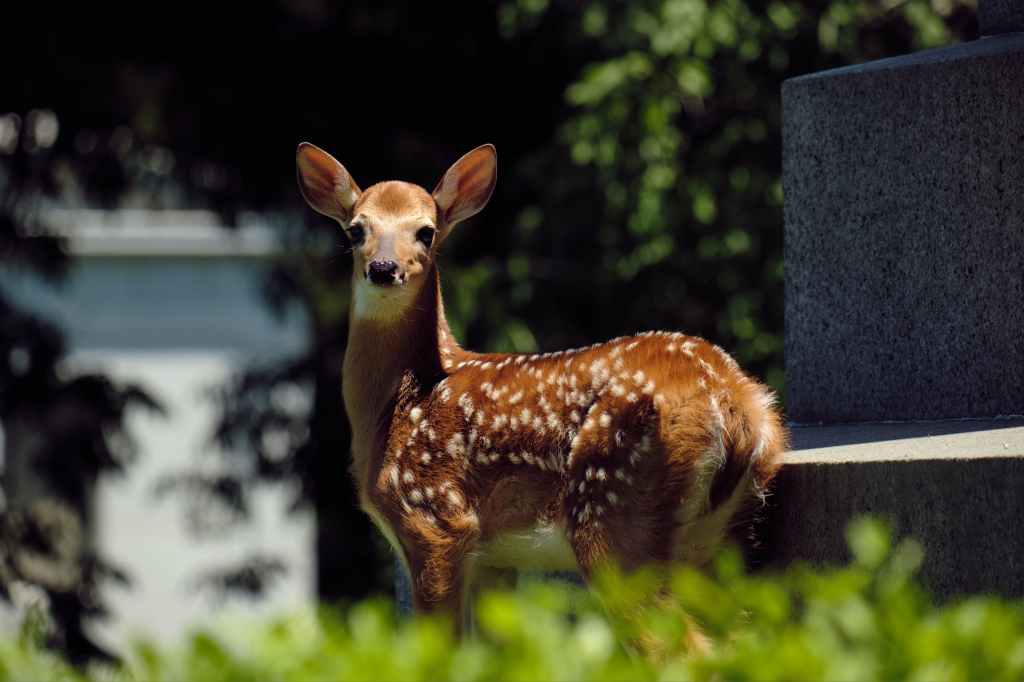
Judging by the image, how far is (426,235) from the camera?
234 inches

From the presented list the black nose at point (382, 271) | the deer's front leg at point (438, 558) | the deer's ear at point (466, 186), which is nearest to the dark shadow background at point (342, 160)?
the deer's ear at point (466, 186)

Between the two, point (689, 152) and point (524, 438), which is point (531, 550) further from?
point (689, 152)

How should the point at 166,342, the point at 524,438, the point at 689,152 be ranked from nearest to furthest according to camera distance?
the point at 524,438 < the point at 689,152 < the point at 166,342

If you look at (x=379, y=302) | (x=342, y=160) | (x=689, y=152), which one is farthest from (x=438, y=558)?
(x=342, y=160)

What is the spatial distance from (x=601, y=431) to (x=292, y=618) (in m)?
1.78

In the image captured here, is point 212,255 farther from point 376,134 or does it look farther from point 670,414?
point 670,414

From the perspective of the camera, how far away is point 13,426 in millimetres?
14023

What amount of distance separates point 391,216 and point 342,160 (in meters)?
7.85

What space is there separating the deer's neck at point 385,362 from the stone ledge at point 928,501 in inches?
46.6

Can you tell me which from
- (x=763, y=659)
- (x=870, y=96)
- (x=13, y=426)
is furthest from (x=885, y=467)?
(x=13, y=426)

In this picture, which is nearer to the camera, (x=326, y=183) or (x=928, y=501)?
(x=928, y=501)

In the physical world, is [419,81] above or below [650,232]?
above

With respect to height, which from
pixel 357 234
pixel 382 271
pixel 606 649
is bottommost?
pixel 606 649

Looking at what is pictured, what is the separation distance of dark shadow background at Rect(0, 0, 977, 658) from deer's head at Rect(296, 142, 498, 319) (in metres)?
5.65
